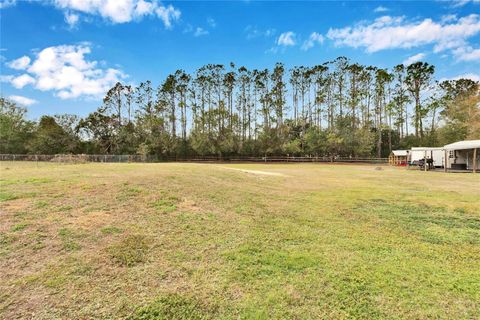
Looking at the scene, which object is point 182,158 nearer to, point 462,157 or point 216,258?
point 462,157

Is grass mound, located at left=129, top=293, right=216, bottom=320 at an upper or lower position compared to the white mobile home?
lower

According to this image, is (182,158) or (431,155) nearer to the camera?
(431,155)

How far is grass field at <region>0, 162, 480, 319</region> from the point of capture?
129 inches

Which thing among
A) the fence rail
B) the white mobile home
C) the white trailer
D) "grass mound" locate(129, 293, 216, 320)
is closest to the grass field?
"grass mound" locate(129, 293, 216, 320)

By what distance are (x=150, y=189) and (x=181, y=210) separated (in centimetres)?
169

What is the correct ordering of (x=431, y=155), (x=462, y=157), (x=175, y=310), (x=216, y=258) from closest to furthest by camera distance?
1. (x=175, y=310)
2. (x=216, y=258)
3. (x=462, y=157)
4. (x=431, y=155)

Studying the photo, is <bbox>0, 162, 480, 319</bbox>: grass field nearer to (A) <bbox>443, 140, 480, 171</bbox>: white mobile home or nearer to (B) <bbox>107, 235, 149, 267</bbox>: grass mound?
(B) <bbox>107, 235, 149, 267</bbox>: grass mound

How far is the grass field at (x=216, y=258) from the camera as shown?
129 inches

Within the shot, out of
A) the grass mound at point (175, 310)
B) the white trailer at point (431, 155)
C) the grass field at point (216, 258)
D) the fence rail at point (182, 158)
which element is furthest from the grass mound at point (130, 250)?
the fence rail at point (182, 158)

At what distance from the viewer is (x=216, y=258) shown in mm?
4449

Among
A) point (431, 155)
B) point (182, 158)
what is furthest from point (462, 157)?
point (182, 158)

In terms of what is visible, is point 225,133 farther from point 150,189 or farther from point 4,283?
point 4,283

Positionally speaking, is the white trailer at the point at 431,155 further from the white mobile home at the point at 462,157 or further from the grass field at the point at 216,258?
the grass field at the point at 216,258

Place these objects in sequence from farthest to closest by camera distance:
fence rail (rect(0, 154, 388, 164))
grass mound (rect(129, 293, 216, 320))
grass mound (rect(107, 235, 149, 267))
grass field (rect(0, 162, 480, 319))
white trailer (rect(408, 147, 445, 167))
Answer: fence rail (rect(0, 154, 388, 164))
white trailer (rect(408, 147, 445, 167))
grass mound (rect(107, 235, 149, 267))
grass field (rect(0, 162, 480, 319))
grass mound (rect(129, 293, 216, 320))
